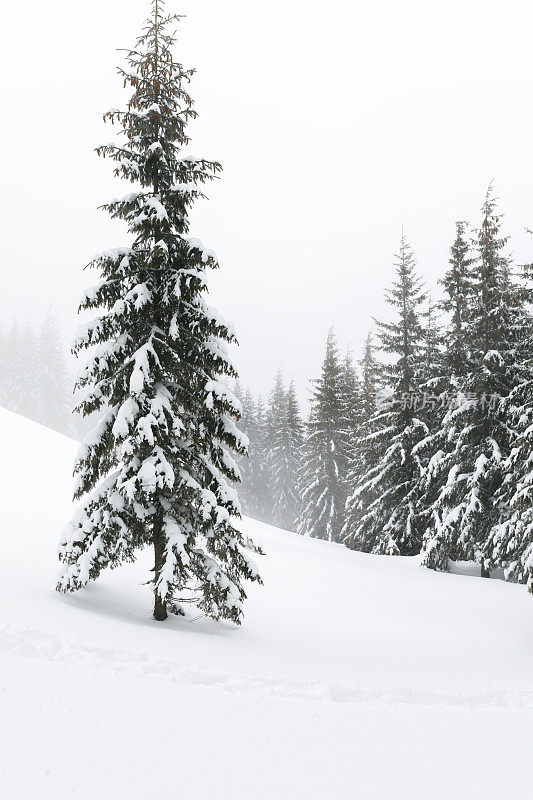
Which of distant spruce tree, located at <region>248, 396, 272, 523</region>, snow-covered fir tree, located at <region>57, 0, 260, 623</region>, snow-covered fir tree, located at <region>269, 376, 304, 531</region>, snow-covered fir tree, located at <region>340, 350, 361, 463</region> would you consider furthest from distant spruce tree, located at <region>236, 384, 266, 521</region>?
snow-covered fir tree, located at <region>57, 0, 260, 623</region>

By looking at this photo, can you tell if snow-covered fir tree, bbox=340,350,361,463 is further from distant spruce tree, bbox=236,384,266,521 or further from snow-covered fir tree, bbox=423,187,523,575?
distant spruce tree, bbox=236,384,266,521

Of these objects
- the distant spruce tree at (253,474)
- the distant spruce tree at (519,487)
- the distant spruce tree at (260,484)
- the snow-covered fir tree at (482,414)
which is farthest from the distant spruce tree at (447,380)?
the distant spruce tree at (260,484)

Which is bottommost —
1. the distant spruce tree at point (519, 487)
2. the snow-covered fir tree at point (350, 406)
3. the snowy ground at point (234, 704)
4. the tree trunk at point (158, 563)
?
the snowy ground at point (234, 704)

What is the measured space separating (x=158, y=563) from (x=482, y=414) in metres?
13.8

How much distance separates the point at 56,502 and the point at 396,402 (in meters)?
15.4

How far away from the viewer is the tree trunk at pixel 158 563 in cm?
921

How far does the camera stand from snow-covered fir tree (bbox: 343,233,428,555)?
22562mm

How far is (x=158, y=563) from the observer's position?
30.8 feet

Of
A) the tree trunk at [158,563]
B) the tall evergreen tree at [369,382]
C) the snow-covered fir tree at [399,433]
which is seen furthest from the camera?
the tall evergreen tree at [369,382]

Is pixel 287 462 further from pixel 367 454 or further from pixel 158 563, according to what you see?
pixel 158 563

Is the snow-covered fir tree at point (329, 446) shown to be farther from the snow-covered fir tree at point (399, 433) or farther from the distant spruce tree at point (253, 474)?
the distant spruce tree at point (253, 474)

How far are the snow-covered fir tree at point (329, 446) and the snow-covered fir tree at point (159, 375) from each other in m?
25.6

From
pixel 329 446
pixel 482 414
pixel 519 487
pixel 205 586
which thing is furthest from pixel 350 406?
pixel 205 586

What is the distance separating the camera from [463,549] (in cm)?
1852
